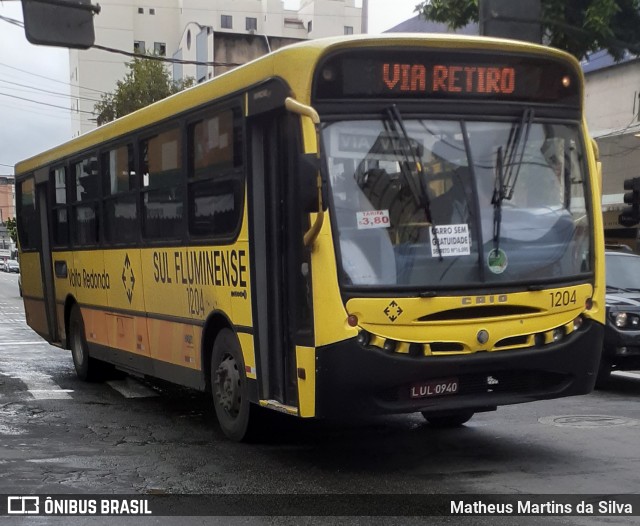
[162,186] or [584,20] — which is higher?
[584,20]

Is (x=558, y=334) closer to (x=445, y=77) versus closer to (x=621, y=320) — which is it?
(x=445, y=77)

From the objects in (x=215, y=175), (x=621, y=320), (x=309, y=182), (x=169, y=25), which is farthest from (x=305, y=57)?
(x=169, y=25)

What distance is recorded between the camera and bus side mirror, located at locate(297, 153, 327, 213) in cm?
680

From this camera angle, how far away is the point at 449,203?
727 cm

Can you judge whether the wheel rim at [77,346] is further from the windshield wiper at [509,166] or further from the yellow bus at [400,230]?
the windshield wiper at [509,166]

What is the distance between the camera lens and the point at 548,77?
7.86 meters

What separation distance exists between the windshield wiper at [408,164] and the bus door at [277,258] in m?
A: 0.70

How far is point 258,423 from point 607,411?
3921mm

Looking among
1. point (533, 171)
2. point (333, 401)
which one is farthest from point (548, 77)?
point (333, 401)

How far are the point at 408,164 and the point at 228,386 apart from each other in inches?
106

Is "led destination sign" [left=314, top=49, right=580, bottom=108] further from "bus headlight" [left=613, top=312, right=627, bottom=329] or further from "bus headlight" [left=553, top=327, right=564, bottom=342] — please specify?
"bus headlight" [left=613, top=312, right=627, bottom=329]

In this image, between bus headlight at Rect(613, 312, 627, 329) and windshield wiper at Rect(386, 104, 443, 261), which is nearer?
windshield wiper at Rect(386, 104, 443, 261)

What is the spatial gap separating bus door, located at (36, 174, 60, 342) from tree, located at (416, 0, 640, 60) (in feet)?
30.0

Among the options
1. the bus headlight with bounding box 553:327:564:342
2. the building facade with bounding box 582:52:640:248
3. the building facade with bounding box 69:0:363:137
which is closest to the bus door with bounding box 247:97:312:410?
the bus headlight with bounding box 553:327:564:342
